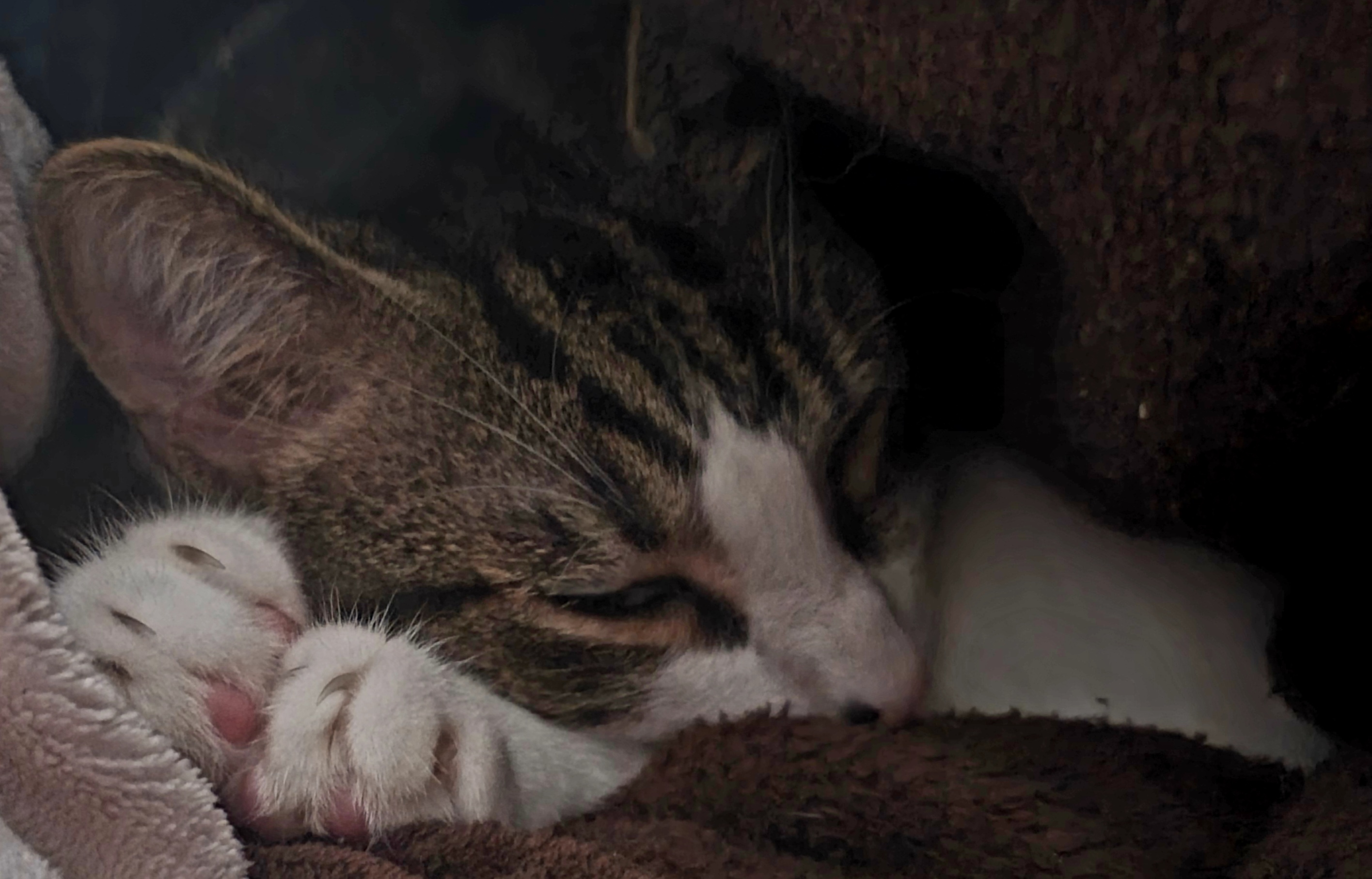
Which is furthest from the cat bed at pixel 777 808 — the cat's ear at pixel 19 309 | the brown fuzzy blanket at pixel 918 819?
the cat's ear at pixel 19 309

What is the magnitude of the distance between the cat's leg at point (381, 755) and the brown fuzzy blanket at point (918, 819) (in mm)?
18

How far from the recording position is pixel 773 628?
0.64 meters

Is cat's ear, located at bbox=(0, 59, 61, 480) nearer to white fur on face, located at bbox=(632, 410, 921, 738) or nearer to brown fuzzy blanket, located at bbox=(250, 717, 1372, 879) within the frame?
brown fuzzy blanket, located at bbox=(250, 717, 1372, 879)

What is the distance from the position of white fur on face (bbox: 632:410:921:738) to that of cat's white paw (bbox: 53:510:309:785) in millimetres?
234

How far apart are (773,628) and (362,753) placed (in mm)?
253

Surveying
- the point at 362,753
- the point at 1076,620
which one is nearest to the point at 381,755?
the point at 362,753

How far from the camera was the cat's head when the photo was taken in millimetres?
625

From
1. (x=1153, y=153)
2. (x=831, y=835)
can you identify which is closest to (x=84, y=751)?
(x=831, y=835)

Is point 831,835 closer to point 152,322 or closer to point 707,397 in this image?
point 707,397

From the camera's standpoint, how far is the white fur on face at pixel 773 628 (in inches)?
25.0

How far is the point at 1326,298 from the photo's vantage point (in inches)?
20.5

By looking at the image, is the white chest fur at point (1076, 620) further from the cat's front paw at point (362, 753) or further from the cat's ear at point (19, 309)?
the cat's ear at point (19, 309)

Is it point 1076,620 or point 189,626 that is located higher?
point 1076,620

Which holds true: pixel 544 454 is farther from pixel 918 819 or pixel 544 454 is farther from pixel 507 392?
pixel 918 819
